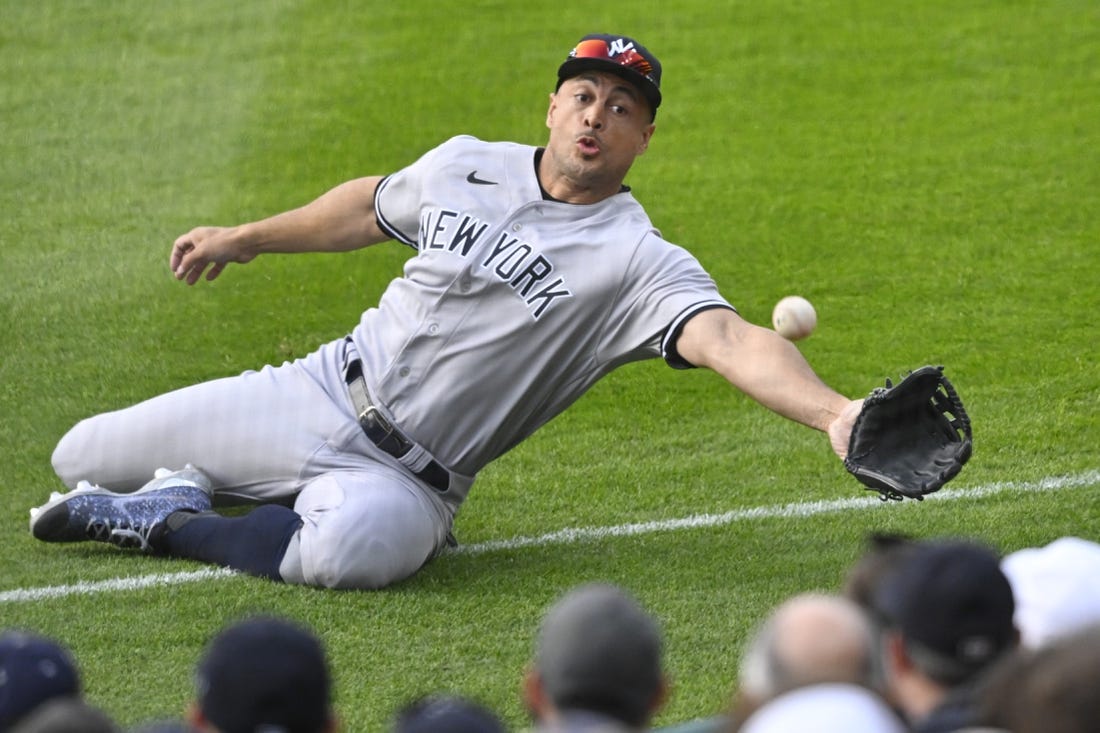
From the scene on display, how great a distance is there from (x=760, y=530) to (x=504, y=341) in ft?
3.40

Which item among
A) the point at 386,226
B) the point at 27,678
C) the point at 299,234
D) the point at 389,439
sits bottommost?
the point at 389,439

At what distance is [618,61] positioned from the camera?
5.29m

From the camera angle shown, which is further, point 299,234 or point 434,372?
point 299,234

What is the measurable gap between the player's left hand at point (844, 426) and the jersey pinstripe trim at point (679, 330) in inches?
22.1

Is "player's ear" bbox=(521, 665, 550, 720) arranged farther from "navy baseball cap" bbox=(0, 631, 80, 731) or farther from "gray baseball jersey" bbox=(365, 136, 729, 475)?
"gray baseball jersey" bbox=(365, 136, 729, 475)

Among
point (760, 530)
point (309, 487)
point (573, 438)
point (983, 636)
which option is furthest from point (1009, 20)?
point (983, 636)

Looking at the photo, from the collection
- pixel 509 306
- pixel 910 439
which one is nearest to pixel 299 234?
pixel 509 306

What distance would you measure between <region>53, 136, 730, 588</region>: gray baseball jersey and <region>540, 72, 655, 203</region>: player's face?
0.07 metres

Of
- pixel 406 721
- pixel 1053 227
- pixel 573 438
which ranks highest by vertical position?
pixel 406 721

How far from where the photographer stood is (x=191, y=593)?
16.0 feet

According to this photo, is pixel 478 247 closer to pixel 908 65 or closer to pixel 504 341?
pixel 504 341

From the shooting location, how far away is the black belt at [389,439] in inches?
204

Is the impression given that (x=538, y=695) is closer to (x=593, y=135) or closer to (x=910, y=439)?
(x=910, y=439)

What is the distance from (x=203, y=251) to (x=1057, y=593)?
137 inches
